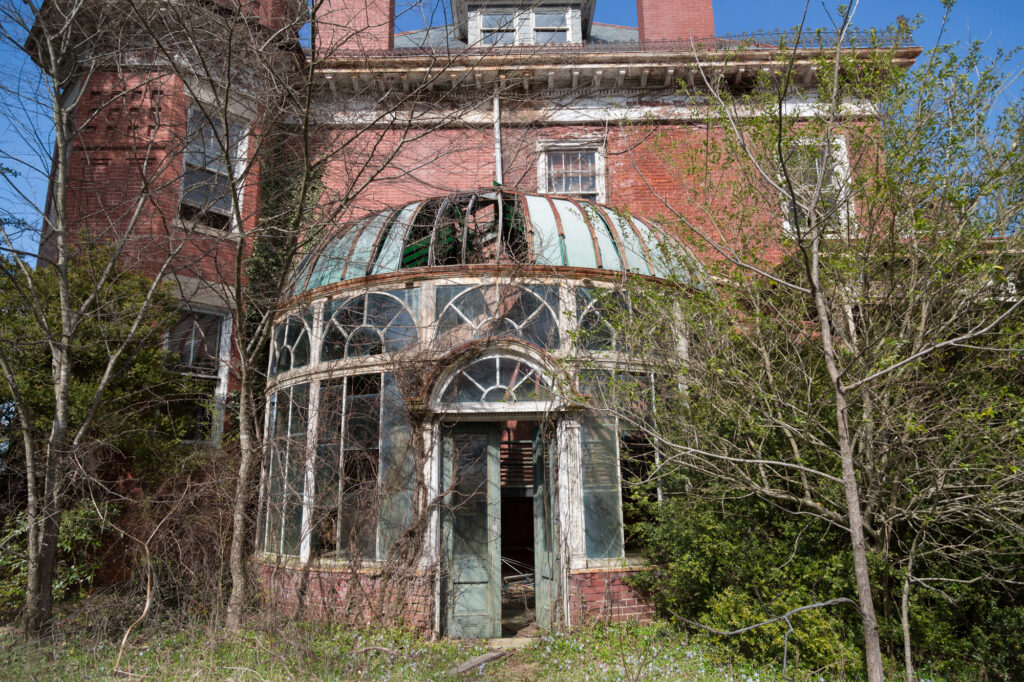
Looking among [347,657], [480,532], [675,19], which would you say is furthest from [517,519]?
[675,19]

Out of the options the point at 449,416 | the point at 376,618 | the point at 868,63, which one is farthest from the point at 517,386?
the point at 868,63

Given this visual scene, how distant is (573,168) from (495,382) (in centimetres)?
697

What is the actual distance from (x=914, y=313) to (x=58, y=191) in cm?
854

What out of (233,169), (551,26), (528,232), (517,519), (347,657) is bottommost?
(347,657)

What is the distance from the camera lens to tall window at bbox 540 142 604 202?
40.9ft

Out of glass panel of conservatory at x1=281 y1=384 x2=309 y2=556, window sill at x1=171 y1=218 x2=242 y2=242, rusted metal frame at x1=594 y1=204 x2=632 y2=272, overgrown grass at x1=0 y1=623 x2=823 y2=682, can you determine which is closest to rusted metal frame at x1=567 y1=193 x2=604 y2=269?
rusted metal frame at x1=594 y1=204 x2=632 y2=272

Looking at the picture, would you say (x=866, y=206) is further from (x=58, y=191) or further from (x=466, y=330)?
(x=58, y=191)

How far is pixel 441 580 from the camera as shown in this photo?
673cm

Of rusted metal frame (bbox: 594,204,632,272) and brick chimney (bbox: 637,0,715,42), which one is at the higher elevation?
brick chimney (bbox: 637,0,715,42)

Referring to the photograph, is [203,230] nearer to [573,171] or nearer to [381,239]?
[381,239]

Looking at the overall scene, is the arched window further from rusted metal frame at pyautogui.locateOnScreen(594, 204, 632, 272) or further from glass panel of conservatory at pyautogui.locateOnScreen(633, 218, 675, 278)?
glass panel of conservatory at pyautogui.locateOnScreen(633, 218, 675, 278)

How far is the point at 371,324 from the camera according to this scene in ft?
24.7

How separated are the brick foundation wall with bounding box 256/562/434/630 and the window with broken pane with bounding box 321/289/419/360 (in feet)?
8.26

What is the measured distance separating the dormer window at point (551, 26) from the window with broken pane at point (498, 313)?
934 centimetres
